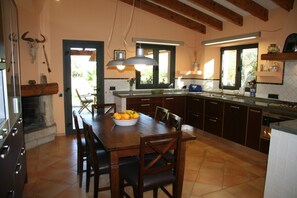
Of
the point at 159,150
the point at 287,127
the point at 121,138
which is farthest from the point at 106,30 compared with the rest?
the point at 287,127

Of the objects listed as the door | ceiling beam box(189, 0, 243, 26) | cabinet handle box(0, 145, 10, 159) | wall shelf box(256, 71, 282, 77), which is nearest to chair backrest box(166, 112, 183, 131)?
cabinet handle box(0, 145, 10, 159)

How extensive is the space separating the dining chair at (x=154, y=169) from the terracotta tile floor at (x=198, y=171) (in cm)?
63

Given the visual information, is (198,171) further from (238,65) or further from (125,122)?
(238,65)

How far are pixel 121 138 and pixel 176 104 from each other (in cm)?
319

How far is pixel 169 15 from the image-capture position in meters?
5.35

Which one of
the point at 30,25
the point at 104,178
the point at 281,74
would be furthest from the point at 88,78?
the point at 281,74

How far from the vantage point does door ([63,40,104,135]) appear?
4.89 metres

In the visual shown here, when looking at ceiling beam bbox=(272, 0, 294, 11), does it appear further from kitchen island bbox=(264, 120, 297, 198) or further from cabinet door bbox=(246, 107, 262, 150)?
kitchen island bbox=(264, 120, 297, 198)

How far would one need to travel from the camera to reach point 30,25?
13.7ft

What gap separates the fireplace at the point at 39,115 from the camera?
4.26 m

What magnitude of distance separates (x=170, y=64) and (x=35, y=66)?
123 inches

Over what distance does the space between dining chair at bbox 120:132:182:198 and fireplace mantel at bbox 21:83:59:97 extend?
8.67 ft

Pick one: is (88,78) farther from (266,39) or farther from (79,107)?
(266,39)

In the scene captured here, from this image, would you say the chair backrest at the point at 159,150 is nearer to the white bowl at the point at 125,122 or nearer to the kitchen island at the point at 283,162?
the white bowl at the point at 125,122
